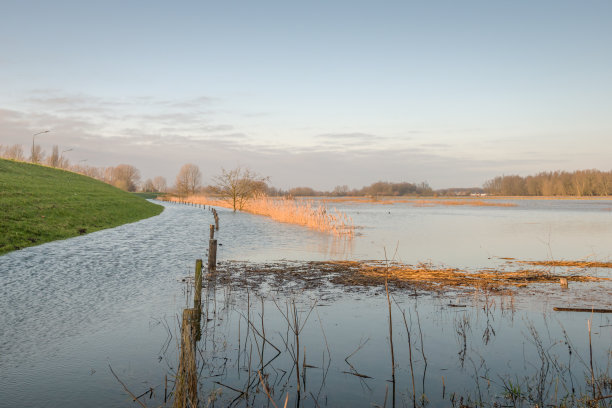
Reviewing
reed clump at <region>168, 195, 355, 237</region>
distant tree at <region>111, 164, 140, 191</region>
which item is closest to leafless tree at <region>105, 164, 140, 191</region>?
distant tree at <region>111, 164, 140, 191</region>

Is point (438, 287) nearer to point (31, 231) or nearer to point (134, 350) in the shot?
point (134, 350)

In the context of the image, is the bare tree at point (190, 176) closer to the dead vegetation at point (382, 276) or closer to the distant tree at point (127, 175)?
the distant tree at point (127, 175)

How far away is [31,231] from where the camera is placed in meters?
17.6

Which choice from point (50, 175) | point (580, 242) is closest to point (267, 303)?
point (580, 242)

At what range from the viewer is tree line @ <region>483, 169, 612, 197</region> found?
112312 mm

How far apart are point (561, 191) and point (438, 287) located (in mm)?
126877

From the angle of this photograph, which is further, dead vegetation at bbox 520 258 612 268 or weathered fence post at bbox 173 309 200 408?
dead vegetation at bbox 520 258 612 268

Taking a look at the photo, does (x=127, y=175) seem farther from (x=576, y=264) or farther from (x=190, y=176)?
(x=576, y=264)

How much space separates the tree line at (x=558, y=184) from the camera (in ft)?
368

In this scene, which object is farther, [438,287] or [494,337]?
[438,287]

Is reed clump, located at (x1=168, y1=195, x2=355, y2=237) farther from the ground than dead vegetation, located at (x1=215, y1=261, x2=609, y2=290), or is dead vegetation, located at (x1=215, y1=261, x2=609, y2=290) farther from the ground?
reed clump, located at (x1=168, y1=195, x2=355, y2=237)

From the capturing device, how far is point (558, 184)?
120 meters

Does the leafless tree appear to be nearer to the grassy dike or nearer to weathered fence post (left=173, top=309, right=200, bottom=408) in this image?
the grassy dike

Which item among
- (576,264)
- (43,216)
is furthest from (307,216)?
(576,264)
